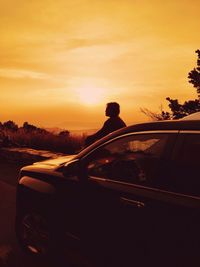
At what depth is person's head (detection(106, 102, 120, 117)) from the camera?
999 cm

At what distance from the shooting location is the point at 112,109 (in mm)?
10047

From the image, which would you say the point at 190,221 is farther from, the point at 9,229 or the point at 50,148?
the point at 50,148

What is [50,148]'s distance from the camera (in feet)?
58.5

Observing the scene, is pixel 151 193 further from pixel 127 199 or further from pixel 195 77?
pixel 195 77

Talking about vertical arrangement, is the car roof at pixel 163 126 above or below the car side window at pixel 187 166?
above

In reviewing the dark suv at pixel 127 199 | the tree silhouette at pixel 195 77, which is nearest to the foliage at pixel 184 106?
the tree silhouette at pixel 195 77

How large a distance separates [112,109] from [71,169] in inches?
215

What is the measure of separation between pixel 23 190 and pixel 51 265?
0.88 m

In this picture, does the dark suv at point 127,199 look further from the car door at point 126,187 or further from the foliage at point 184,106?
the foliage at point 184,106

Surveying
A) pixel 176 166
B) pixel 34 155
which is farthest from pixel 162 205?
pixel 34 155

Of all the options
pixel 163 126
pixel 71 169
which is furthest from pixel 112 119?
pixel 163 126

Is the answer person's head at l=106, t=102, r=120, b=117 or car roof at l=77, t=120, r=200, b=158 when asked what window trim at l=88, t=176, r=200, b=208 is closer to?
car roof at l=77, t=120, r=200, b=158

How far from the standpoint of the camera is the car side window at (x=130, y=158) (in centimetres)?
389

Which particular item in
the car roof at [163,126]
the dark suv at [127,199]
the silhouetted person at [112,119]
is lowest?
the dark suv at [127,199]
